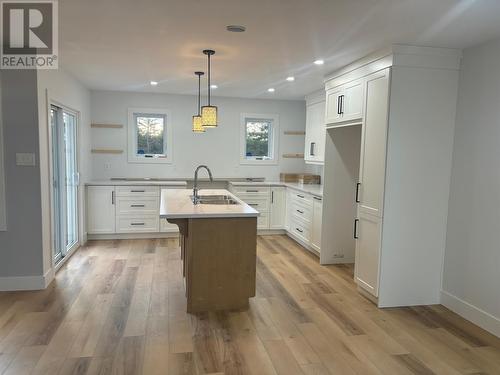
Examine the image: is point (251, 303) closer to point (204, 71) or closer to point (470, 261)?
point (470, 261)

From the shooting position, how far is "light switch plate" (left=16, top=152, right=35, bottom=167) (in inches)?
145

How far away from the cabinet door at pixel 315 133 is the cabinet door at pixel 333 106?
860mm

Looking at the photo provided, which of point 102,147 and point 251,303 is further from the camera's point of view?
point 102,147

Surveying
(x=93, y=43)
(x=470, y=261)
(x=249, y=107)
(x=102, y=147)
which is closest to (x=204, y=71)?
(x=93, y=43)

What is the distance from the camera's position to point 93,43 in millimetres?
3389

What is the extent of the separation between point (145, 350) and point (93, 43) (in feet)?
8.62

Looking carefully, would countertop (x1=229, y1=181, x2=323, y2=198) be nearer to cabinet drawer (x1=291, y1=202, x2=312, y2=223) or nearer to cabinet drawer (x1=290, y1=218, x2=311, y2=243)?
cabinet drawer (x1=291, y1=202, x2=312, y2=223)

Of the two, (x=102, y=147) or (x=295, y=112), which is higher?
(x=295, y=112)

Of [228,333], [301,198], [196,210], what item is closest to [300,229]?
[301,198]

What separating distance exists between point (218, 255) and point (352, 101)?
2166 millimetres

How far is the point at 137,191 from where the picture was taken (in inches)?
233

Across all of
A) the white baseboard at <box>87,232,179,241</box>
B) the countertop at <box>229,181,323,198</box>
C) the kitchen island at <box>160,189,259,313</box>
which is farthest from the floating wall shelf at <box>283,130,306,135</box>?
the kitchen island at <box>160,189,259,313</box>

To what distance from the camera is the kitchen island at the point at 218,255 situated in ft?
10.9

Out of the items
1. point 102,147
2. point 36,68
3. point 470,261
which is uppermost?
point 36,68
